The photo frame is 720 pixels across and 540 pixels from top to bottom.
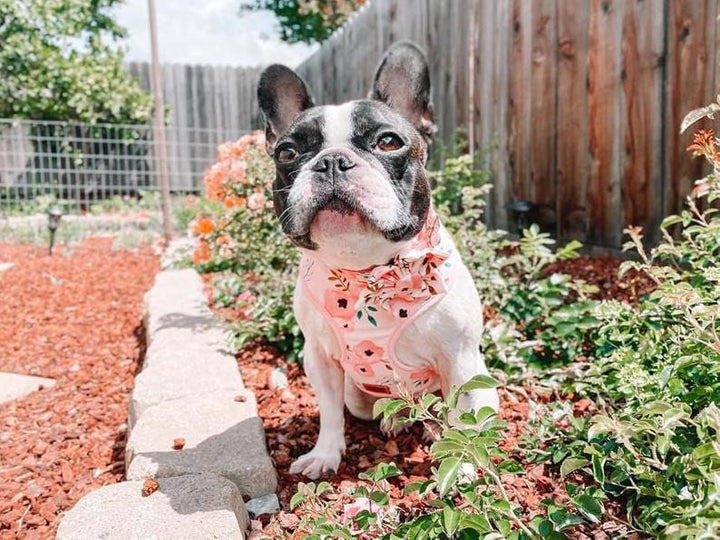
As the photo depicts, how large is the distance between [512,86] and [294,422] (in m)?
3.40

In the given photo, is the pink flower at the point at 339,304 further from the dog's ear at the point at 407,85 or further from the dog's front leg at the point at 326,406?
the dog's ear at the point at 407,85

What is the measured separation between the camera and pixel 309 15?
19.1 meters

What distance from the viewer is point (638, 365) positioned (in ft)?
5.65

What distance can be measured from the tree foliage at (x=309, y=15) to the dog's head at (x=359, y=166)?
1646 centimetres

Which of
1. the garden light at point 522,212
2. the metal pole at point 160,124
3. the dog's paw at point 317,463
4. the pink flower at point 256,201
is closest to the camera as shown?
the dog's paw at point 317,463

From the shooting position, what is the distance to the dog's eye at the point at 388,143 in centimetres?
193

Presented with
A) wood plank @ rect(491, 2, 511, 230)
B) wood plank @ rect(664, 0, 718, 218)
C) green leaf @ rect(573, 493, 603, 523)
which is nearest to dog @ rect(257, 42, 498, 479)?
green leaf @ rect(573, 493, 603, 523)

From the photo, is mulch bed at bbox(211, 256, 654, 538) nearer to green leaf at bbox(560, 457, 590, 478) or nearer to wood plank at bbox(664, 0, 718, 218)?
green leaf at bbox(560, 457, 590, 478)

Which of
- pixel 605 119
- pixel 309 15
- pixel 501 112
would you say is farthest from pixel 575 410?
pixel 309 15

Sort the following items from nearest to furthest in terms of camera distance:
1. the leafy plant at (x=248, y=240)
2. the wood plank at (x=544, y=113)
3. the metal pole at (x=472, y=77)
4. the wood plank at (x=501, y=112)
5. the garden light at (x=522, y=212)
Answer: the leafy plant at (x=248, y=240) → the wood plank at (x=544, y=113) → the garden light at (x=522, y=212) → the wood plank at (x=501, y=112) → the metal pole at (x=472, y=77)

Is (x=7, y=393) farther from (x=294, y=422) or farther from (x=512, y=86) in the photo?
(x=512, y=86)

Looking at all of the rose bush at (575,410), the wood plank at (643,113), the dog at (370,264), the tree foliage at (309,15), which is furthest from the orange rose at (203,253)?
the tree foliage at (309,15)

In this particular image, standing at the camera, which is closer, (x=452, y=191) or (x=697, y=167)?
(x=697, y=167)

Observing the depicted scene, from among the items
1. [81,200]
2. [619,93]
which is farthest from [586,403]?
[81,200]
